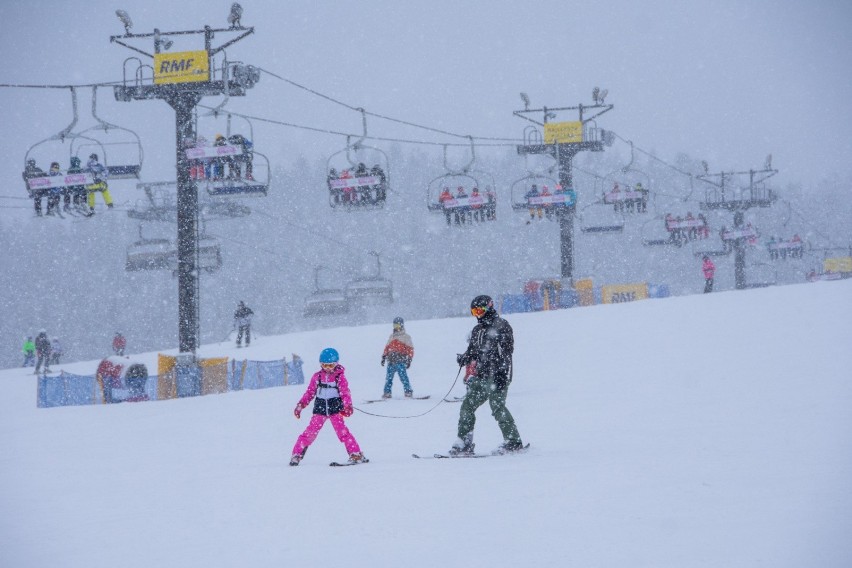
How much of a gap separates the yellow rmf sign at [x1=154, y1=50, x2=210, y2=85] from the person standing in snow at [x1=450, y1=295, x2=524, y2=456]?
16400mm

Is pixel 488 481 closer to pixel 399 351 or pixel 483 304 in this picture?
pixel 483 304

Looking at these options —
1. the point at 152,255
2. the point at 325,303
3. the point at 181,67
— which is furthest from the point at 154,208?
the point at 325,303

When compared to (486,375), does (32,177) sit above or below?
above

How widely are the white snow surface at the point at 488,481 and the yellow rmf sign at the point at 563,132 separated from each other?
23268 millimetres

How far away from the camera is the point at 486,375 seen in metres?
8.51

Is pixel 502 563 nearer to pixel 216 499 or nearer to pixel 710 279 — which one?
pixel 216 499

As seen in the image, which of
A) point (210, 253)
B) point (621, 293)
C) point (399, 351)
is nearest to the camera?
point (399, 351)

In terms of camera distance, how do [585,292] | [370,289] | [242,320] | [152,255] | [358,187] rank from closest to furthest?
[358,187] < [152,255] < [242,320] < [585,292] < [370,289]

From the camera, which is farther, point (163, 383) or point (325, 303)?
point (325, 303)

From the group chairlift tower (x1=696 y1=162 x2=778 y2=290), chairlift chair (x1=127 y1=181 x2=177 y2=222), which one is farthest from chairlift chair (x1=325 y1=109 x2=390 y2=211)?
chairlift tower (x1=696 y1=162 x2=778 y2=290)

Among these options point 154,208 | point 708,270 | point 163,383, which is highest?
point 154,208

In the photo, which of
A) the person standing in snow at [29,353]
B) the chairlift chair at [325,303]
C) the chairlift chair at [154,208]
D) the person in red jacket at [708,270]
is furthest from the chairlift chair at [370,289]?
the person in red jacket at [708,270]

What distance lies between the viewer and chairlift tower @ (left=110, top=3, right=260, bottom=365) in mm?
22062

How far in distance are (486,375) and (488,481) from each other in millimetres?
1748
